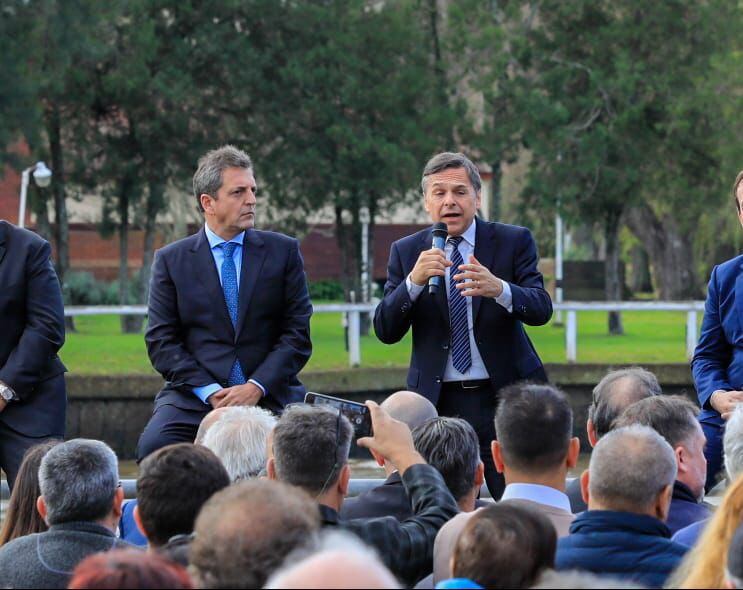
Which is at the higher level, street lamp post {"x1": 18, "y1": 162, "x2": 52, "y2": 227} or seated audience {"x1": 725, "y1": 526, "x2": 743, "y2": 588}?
street lamp post {"x1": 18, "y1": 162, "x2": 52, "y2": 227}

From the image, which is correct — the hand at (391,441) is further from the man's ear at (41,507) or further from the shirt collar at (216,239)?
the shirt collar at (216,239)

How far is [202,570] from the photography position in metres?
2.83

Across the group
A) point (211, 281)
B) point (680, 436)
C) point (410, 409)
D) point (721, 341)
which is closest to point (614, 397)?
point (680, 436)

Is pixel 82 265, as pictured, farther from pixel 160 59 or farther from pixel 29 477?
pixel 29 477

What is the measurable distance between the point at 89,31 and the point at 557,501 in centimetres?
1960

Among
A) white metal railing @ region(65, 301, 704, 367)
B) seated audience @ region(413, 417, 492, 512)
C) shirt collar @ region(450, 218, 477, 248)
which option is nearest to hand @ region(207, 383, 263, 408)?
shirt collar @ region(450, 218, 477, 248)

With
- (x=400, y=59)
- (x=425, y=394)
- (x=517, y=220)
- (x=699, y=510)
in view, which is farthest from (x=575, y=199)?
(x=699, y=510)

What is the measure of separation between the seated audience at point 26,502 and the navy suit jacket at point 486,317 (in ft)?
6.97

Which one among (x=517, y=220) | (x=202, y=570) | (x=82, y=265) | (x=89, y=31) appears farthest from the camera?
(x=82, y=265)

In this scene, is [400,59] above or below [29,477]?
above

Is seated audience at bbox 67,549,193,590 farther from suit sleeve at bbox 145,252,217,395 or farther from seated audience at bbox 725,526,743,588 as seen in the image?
suit sleeve at bbox 145,252,217,395

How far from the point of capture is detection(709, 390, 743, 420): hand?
595cm

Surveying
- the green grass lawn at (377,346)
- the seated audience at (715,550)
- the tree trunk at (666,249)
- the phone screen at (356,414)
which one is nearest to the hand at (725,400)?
the phone screen at (356,414)

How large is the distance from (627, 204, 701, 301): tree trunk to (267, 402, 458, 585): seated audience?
31603mm
